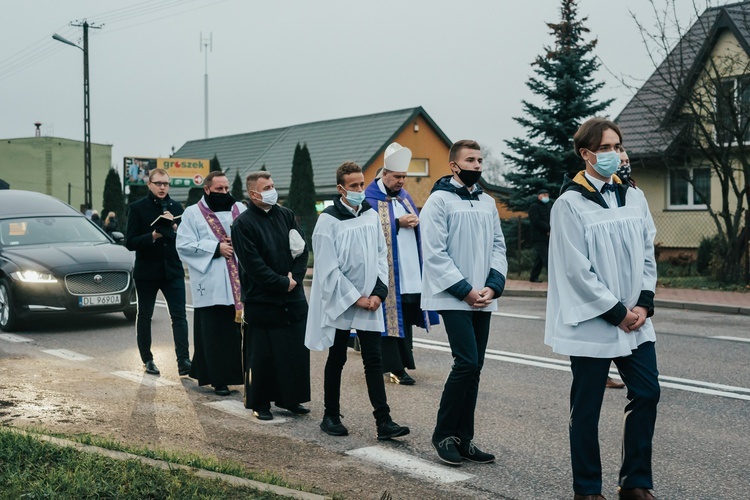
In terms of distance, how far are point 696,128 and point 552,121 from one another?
8.59 meters

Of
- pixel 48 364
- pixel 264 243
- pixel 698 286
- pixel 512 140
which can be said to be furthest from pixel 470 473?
pixel 512 140

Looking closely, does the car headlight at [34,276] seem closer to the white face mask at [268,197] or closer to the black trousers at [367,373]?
the white face mask at [268,197]

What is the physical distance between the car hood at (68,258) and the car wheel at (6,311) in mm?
361

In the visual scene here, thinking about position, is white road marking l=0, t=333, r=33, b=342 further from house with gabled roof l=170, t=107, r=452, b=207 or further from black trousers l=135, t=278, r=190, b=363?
house with gabled roof l=170, t=107, r=452, b=207

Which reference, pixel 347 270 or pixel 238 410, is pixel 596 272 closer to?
pixel 347 270

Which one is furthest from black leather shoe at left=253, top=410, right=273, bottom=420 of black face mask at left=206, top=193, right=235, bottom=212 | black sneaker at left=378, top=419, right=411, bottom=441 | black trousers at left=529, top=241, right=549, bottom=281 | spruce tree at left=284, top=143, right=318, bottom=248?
spruce tree at left=284, top=143, right=318, bottom=248

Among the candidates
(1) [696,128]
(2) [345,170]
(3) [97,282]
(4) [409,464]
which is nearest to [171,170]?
(1) [696,128]

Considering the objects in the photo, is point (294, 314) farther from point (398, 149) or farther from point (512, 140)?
point (512, 140)

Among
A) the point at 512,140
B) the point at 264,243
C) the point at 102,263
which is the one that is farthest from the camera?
the point at 512,140

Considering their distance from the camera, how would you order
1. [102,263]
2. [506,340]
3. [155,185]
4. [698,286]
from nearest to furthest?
[155,185] < [506,340] < [102,263] < [698,286]

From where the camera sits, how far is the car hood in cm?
1218

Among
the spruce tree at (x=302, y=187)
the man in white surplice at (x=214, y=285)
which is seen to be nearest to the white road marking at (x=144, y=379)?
the man in white surplice at (x=214, y=285)

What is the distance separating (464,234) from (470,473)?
1.45m

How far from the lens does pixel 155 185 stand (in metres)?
8.86
